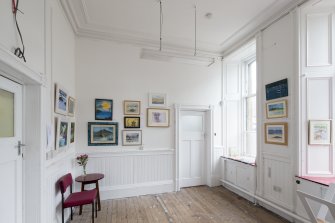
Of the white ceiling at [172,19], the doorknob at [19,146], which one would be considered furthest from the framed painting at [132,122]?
the doorknob at [19,146]

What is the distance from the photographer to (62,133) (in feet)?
9.50

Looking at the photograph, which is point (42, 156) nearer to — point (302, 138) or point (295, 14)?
point (302, 138)

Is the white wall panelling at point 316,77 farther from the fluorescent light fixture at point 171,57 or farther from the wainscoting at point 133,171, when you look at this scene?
the wainscoting at point 133,171

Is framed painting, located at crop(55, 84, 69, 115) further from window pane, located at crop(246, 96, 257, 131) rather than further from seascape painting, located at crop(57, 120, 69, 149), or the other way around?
window pane, located at crop(246, 96, 257, 131)

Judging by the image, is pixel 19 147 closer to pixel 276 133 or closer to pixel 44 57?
pixel 44 57

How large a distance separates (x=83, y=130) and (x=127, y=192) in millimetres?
1682

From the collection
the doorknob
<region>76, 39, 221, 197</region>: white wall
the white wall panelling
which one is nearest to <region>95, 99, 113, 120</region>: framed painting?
<region>76, 39, 221, 197</region>: white wall

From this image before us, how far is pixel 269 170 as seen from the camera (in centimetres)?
352

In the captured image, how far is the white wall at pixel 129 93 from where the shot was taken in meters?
3.96

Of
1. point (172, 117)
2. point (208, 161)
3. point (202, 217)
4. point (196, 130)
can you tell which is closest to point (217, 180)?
point (208, 161)

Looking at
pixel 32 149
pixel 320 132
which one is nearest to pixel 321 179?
pixel 320 132

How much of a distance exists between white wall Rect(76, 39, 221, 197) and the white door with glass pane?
1983 mm

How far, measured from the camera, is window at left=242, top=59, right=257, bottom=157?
4746 millimetres

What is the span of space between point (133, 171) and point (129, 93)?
1796mm
